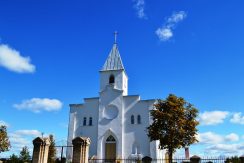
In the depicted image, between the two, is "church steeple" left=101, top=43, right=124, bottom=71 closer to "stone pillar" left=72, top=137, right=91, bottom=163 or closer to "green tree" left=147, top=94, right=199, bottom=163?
"green tree" left=147, top=94, right=199, bottom=163

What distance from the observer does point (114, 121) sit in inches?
1736

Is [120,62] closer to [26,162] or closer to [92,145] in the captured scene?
[92,145]

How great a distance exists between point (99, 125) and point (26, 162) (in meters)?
18.4

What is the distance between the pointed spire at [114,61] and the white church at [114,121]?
0.17m

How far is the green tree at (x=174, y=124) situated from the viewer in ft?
103

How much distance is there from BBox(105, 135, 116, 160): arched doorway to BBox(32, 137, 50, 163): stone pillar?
21.2 metres

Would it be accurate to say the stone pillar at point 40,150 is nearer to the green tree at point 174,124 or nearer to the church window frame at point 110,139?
the green tree at point 174,124

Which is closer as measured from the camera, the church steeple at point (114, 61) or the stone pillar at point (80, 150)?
the stone pillar at point (80, 150)

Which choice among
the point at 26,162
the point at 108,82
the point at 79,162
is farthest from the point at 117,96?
the point at 79,162

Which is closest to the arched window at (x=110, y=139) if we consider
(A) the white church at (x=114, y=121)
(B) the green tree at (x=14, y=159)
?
(A) the white church at (x=114, y=121)

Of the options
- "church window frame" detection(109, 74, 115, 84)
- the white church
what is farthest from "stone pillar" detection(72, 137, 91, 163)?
"church window frame" detection(109, 74, 115, 84)

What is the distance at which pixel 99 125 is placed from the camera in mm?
44312

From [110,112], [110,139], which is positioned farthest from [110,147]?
[110,112]

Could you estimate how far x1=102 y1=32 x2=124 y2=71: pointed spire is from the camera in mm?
48034
